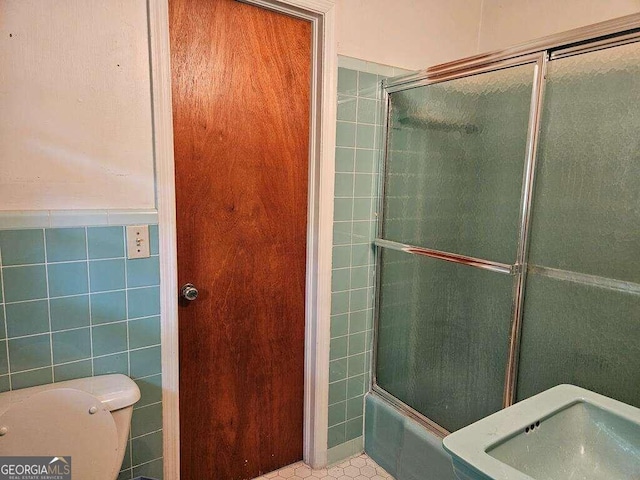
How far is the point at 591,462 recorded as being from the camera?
1.07m

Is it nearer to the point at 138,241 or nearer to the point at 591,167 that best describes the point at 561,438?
the point at 591,167

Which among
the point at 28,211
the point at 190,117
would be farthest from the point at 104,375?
the point at 190,117

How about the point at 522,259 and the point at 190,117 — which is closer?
the point at 522,259

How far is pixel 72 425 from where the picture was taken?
3.88 feet

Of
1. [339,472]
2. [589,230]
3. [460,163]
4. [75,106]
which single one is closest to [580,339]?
[589,230]

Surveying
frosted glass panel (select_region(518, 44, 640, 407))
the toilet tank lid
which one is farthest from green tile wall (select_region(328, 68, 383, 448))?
the toilet tank lid

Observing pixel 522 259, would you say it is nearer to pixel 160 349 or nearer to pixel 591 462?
pixel 591 462

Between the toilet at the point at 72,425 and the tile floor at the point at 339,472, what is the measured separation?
929mm

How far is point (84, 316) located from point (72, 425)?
338mm

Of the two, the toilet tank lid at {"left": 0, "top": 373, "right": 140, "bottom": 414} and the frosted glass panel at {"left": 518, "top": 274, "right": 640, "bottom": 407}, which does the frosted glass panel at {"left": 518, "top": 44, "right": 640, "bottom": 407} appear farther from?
the toilet tank lid at {"left": 0, "top": 373, "right": 140, "bottom": 414}

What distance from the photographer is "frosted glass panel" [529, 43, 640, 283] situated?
1.17 metres

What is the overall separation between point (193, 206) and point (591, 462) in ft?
4.89

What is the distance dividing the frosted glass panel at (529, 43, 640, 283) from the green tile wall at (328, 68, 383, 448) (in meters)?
0.76

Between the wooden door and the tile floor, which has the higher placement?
the wooden door
